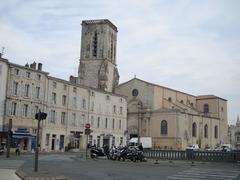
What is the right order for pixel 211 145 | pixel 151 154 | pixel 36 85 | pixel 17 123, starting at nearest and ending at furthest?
pixel 151 154 < pixel 17 123 < pixel 36 85 < pixel 211 145

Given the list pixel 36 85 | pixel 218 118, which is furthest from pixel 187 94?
pixel 36 85

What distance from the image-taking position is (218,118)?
295ft

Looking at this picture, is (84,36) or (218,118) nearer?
(84,36)

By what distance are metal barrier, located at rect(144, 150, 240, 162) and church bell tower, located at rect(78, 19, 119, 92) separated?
40.7 m

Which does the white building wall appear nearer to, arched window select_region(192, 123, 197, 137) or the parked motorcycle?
the parked motorcycle

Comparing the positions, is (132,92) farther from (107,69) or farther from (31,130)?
(31,130)

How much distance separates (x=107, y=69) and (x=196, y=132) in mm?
23795

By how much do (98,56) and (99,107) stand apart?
21.0m

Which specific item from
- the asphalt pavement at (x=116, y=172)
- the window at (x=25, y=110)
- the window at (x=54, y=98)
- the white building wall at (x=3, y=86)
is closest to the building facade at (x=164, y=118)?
the window at (x=54, y=98)

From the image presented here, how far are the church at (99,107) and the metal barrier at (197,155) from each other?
15627mm

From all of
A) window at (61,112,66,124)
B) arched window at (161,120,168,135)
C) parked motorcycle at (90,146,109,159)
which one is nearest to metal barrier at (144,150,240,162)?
parked motorcycle at (90,146,109,159)

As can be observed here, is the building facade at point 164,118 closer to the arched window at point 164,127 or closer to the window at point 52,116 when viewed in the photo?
the arched window at point 164,127

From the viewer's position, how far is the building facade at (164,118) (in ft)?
240

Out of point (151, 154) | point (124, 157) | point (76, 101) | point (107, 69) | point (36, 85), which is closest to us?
point (124, 157)
